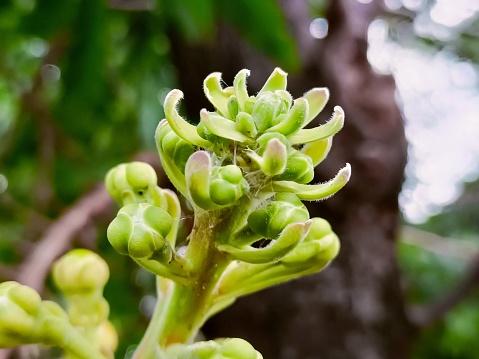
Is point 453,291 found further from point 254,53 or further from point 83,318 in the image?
point 83,318

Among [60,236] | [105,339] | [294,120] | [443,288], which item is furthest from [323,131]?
[443,288]

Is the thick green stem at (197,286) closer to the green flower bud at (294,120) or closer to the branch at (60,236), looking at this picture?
the green flower bud at (294,120)

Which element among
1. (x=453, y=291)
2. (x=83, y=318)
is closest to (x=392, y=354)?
(x=453, y=291)

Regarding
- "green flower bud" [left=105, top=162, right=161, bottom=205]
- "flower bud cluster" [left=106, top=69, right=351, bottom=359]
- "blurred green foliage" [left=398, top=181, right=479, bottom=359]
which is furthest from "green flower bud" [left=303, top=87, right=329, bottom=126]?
"blurred green foliage" [left=398, top=181, right=479, bottom=359]

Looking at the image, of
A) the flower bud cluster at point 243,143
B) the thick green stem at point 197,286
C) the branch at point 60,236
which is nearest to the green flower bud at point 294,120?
the flower bud cluster at point 243,143

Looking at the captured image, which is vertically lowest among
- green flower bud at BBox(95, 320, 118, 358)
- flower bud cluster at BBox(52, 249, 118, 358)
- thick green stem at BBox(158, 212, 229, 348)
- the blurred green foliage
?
the blurred green foliage

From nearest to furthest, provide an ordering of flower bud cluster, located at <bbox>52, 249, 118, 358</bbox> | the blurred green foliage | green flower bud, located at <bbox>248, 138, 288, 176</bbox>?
1. green flower bud, located at <bbox>248, 138, 288, 176</bbox>
2. flower bud cluster, located at <bbox>52, 249, 118, 358</bbox>
3. the blurred green foliage

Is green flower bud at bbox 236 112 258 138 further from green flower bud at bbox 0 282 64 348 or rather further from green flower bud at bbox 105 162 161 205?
green flower bud at bbox 0 282 64 348
